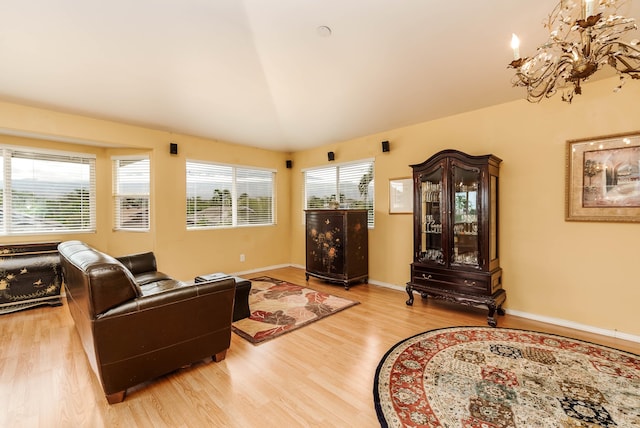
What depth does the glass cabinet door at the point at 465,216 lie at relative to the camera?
3297 millimetres

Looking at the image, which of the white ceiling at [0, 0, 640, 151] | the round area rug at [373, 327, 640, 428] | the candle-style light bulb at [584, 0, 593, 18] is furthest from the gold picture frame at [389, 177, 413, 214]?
the candle-style light bulb at [584, 0, 593, 18]

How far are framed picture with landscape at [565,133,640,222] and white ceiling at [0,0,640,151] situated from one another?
0.93 metres

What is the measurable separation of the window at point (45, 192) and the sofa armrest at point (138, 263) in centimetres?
132

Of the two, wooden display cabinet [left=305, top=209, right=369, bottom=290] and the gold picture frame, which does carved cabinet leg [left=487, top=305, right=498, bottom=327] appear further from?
wooden display cabinet [left=305, top=209, right=369, bottom=290]

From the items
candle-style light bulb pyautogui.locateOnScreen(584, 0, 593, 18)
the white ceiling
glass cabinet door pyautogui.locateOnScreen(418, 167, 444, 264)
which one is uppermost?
the white ceiling

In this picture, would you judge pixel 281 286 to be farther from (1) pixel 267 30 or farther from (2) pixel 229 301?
(1) pixel 267 30

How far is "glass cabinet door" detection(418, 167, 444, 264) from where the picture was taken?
11.7 ft

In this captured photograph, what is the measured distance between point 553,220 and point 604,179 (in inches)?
22.7

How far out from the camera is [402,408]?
5.99ft

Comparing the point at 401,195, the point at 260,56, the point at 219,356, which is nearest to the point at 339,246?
the point at 401,195

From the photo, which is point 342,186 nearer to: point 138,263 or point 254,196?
point 254,196

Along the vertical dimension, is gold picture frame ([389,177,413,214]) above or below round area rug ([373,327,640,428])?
above

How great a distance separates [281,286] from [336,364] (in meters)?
2.36

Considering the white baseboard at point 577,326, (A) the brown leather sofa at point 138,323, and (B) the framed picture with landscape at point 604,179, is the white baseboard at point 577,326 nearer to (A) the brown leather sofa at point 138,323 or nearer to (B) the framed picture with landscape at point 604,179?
(B) the framed picture with landscape at point 604,179
